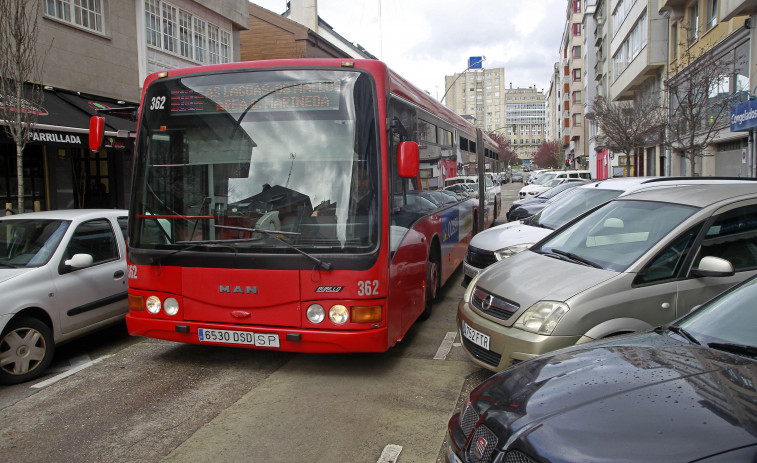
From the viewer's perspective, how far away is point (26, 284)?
532 centimetres

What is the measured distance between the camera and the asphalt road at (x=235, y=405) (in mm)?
3832

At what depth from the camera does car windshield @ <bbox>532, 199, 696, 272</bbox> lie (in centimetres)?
457

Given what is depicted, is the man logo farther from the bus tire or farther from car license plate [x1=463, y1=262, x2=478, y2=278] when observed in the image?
car license plate [x1=463, y1=262, x2=478, y2=278]

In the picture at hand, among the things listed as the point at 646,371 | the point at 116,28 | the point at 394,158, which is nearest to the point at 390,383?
the point at 394,158

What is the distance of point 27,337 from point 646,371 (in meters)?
5.21

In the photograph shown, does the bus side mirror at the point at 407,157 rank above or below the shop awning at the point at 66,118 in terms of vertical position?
below

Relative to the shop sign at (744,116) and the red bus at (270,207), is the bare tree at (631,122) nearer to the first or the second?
the shop sign at (744,116)

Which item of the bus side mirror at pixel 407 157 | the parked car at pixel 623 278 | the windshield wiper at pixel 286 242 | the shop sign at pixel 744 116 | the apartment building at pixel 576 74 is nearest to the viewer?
the parked car at pixel 623 278

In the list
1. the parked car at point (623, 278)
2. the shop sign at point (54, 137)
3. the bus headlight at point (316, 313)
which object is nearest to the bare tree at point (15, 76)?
the shop sign at point (54, 137)

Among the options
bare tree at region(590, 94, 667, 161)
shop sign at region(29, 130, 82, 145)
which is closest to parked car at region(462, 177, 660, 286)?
shop sign at region(29, 130, 82, 145)

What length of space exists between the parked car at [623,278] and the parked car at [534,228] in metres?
2.55

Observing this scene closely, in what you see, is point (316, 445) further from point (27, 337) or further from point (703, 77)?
point (703, 77)

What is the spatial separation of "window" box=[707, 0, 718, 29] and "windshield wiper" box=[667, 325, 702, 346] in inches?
827

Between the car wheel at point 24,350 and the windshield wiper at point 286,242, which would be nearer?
the windshield wiper at point 286,242
